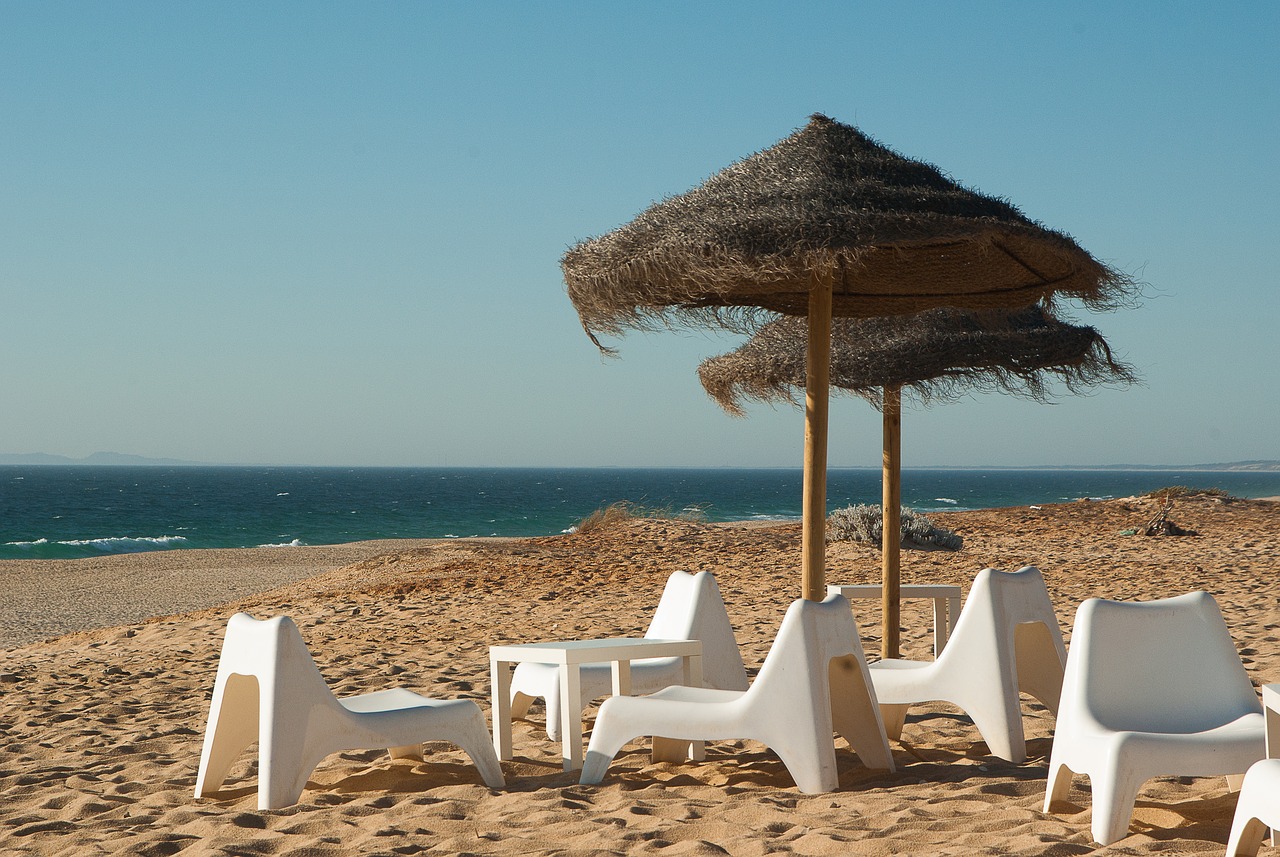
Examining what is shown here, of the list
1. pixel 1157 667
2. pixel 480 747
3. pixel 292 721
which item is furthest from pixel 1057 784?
pixel 292 721

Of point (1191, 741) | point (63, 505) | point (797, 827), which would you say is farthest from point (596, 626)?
point (63, 505)

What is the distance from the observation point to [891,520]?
5.89m

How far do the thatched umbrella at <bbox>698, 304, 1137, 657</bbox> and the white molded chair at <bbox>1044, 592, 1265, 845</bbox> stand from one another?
2.16m

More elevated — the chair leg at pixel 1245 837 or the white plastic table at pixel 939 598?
the white plastic table at pixel 939 598

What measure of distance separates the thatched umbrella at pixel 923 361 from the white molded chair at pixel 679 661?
43.9 inches

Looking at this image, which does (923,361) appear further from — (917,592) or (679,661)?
(679,661)

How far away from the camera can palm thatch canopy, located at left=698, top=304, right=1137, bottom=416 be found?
600cm

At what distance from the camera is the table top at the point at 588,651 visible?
13.7 feet

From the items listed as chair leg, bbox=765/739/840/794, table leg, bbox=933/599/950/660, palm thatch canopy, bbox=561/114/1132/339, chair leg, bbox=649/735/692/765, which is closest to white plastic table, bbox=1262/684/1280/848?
chair leg, bbox=765/739/840/794

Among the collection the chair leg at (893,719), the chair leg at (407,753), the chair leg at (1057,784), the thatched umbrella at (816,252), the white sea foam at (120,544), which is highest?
the thatched umbrella at (816,252)

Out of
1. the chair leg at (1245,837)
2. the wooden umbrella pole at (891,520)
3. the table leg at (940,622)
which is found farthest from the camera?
the wooden umbrella pole at (891,520)

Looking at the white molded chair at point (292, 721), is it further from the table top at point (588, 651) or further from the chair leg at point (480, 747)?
the table top at point (588, 651)

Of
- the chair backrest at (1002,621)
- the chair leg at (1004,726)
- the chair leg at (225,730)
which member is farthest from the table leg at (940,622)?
the chair leg at (225,730)

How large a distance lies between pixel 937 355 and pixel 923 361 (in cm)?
8
